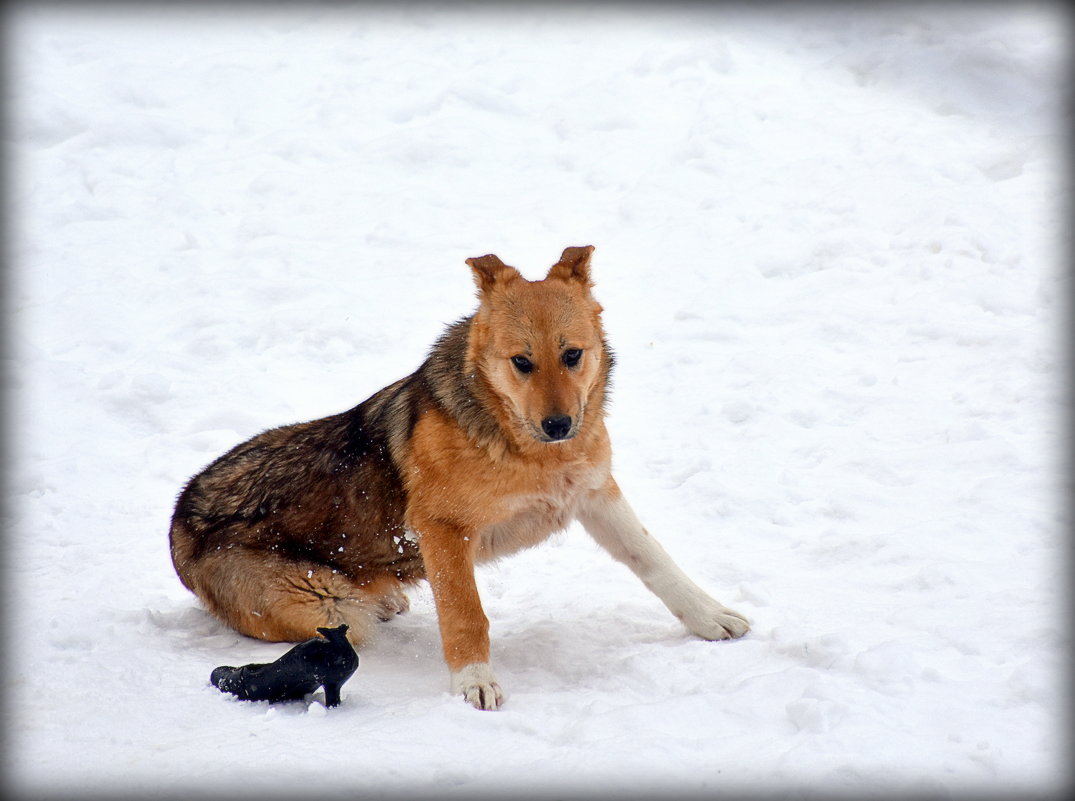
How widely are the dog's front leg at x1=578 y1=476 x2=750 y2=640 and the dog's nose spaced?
29.2 inches

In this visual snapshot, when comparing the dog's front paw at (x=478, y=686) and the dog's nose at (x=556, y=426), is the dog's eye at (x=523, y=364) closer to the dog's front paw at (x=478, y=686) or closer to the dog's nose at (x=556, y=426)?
the dog's nose at (x=556, y=426)

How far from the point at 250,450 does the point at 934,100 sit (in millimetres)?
4803

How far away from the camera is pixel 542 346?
15.5 feet

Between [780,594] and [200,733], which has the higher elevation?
[780,594]

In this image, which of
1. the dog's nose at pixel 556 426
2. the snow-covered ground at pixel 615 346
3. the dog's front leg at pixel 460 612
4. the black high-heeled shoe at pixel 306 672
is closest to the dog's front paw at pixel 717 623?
the snow-covered ground at pixel 615 346

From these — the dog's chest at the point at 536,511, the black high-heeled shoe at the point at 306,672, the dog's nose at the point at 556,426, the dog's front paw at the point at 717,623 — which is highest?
the dog's nose at the point at 556,426

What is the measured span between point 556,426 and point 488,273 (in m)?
1.03

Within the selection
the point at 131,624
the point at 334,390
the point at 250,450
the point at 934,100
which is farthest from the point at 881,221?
the point at 934,100

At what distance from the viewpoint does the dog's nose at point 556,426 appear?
448 centimetres

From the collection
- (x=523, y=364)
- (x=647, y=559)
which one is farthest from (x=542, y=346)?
(x=647, y=559)

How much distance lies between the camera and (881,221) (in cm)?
955

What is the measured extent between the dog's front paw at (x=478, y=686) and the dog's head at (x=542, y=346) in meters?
1.05

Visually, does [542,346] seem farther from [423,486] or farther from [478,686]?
[478,686]

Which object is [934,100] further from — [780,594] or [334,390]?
[334,390]
